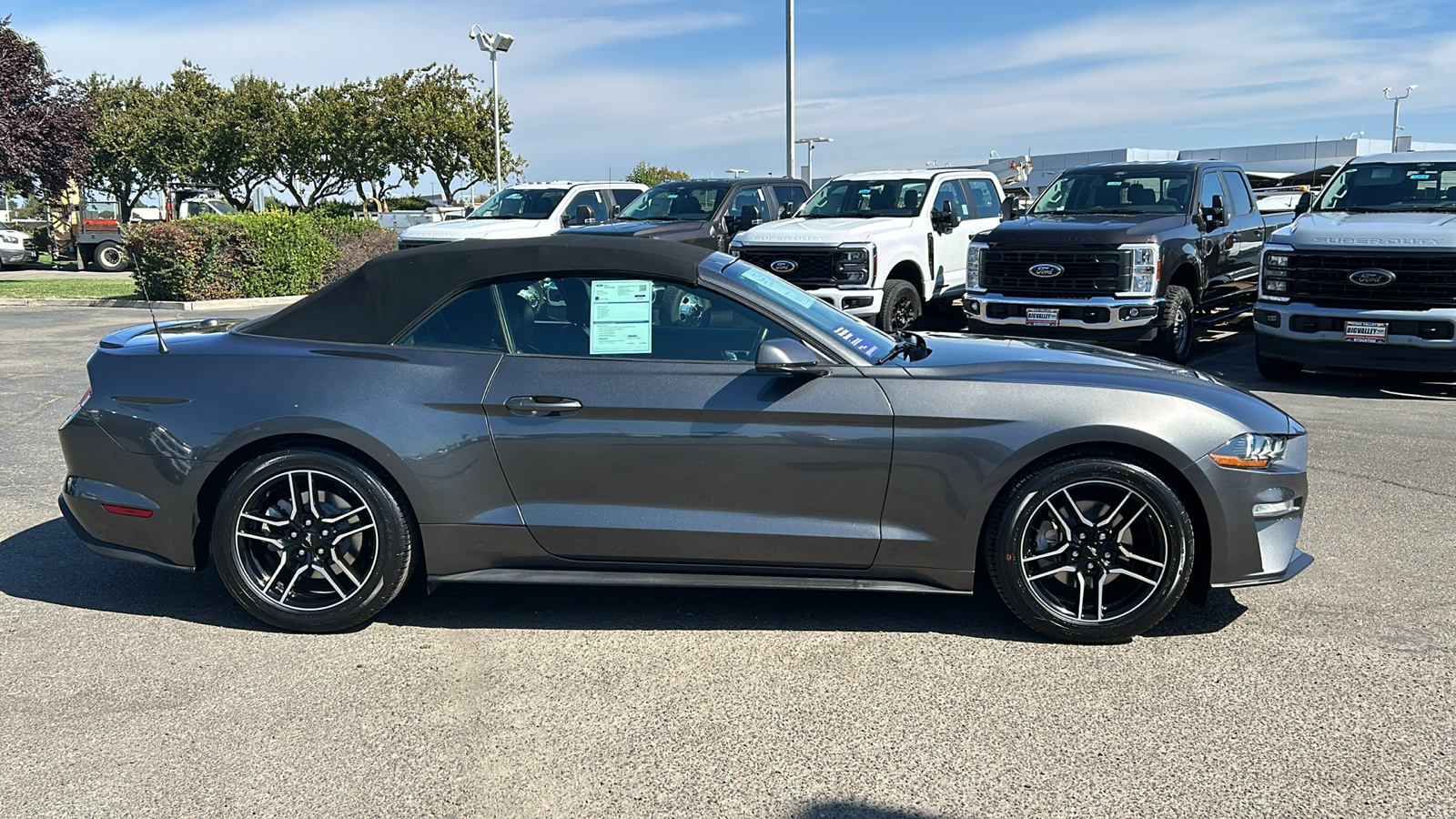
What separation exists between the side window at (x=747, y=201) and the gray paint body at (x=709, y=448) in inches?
454

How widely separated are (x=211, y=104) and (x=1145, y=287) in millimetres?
44200

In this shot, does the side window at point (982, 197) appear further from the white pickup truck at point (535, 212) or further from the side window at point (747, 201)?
the white pickup truck at point (535, 212)

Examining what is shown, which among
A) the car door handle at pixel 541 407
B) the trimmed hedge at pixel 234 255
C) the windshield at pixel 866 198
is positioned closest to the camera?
the car door handle at pixel 541 407

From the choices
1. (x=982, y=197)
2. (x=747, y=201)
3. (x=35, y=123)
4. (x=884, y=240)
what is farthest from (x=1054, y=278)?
(x=35, y=123)

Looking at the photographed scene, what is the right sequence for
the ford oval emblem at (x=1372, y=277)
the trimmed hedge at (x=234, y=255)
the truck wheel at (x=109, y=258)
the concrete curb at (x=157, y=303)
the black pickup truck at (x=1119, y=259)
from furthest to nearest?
1. the truck wheel at (x=109, y=258)
2. the trimmed hedge at (x=234, y=255)
3. the concrete curb at (x=157, y=303)
4. the black pickup truck at (x=1119, y=259)
5. the ford oval emblem at (x=1372, y=277)

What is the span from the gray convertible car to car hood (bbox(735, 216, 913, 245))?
25.8 feet

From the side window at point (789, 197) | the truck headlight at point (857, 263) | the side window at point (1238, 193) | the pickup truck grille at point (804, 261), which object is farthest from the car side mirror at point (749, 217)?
the side window at point (1238, 193)

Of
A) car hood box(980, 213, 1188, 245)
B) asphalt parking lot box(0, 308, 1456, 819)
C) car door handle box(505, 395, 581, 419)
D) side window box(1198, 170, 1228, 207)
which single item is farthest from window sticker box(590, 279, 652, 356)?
side window box(1198, 170, 1228, 207)

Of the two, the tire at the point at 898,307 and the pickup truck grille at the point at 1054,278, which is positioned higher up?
the pickup truck grille at the point at 1054,278

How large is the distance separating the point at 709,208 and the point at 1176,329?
22.4ft

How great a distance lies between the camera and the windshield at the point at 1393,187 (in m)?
10.7

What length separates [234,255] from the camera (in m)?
19.5

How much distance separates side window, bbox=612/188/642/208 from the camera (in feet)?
63.4

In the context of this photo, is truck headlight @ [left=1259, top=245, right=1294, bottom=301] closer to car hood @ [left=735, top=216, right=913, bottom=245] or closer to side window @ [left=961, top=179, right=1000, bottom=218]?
car hood @ [left=735, top=216, right=913, bottom=245]
